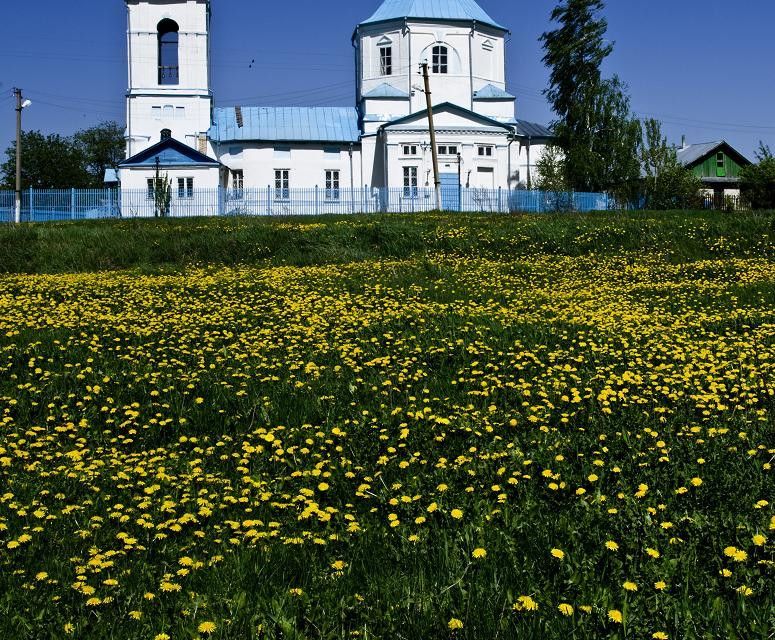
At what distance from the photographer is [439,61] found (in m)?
47.8

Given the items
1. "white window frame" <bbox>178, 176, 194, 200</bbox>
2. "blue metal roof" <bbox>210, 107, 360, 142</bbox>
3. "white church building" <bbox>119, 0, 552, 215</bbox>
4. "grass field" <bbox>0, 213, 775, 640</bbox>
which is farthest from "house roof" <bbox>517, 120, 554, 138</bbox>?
"grass field" <bbox>0, 213, 775, 640</bbox>

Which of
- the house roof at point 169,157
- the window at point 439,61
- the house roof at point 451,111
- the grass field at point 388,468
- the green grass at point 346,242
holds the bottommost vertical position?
the grass field at point 388,468

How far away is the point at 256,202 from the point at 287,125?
9755 mm

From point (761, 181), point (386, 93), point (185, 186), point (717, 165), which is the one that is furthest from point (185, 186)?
point (717, 165)

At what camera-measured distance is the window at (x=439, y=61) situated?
157ft

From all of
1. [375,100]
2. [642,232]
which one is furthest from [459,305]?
[375,100]

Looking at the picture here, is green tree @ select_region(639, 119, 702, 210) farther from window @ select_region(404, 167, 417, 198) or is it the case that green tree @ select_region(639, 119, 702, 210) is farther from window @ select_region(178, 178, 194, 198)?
window @ select_region(178, 178, 194, 198)

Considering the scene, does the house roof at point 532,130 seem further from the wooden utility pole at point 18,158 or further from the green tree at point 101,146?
the green tree at point 101,146

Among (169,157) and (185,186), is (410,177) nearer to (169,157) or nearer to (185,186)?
(185,186)

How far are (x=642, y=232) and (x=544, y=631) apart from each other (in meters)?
18.8

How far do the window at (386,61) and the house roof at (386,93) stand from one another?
104cm

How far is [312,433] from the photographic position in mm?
5922

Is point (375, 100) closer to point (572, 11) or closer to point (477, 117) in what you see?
point (477, 117)

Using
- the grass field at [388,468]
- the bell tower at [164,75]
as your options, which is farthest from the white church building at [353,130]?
the grass field at [388,468]
